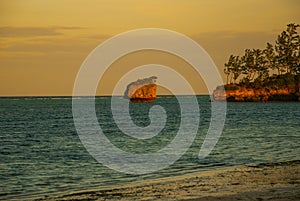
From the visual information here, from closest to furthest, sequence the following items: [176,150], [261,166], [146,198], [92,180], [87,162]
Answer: [146,198]
[92,180]
[261,166]
[87,162]
[176,150]

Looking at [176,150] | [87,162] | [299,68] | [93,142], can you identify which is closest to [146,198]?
[87,162]

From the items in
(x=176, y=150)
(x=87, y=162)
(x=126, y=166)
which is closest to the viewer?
(x=126, y=166)

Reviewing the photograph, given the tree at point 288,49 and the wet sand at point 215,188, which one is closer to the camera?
the wet sand at point 215,188

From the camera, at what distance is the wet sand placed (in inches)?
877

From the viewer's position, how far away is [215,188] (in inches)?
968

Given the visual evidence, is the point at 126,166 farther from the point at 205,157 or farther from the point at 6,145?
the point at 6,145

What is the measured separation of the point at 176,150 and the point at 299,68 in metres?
162

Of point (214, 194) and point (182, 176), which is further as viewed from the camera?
point (182, 176)

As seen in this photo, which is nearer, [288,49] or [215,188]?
[215,188]

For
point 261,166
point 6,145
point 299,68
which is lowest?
point 261,166

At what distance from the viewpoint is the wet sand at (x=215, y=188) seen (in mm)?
22266

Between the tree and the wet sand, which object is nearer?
the wet sand

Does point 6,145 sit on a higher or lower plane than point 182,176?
higher

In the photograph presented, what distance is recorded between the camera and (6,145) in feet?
176
